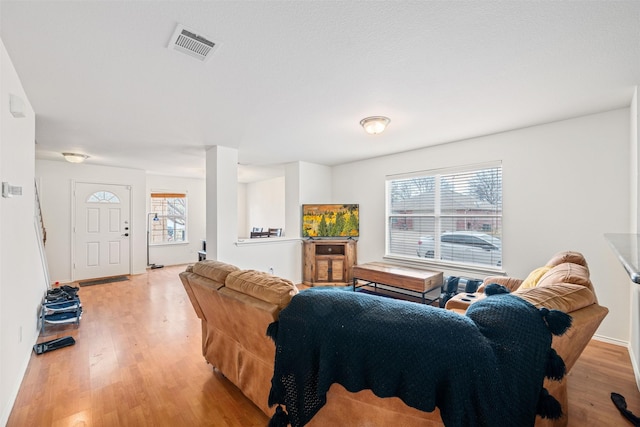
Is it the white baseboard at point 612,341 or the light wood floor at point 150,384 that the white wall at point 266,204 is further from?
the white baseboard at point 612,341

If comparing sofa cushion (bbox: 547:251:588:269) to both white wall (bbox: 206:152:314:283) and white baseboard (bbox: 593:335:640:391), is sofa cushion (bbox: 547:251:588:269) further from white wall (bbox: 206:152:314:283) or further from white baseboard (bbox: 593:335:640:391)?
white wall (bbox: 206:152:314:283)

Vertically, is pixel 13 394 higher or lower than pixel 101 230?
lower

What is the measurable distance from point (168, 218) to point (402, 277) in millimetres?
6288

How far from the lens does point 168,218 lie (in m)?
7.42

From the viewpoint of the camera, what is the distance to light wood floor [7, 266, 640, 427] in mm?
1850

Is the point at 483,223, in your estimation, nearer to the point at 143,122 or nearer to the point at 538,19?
the point at 538,19

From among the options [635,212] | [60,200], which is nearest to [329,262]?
[635,212]

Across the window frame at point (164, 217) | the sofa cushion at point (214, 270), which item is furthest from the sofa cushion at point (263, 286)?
the window frame at point (164, 217)

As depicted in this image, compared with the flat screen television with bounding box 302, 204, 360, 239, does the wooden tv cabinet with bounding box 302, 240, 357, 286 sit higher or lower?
lower

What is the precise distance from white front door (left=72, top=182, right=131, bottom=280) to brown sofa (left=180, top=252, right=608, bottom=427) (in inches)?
193

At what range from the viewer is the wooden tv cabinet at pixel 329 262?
5.27 meters

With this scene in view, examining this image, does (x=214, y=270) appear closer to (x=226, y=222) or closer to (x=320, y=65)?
(x=320, y=65)

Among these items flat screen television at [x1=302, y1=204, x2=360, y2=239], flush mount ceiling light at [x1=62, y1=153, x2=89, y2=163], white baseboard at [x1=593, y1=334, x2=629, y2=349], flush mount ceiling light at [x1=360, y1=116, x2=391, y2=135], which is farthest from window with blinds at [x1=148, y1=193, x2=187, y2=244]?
white baseboard at [x1=593, y1=334, x2=629, y2=349]

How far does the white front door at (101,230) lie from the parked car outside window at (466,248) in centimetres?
616
